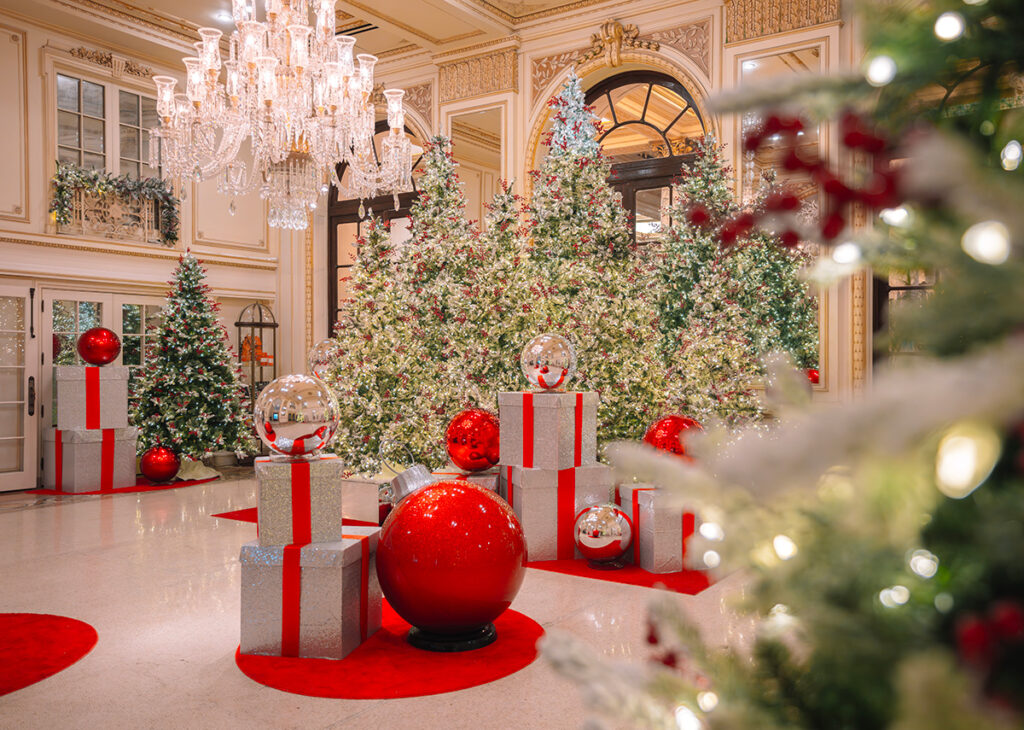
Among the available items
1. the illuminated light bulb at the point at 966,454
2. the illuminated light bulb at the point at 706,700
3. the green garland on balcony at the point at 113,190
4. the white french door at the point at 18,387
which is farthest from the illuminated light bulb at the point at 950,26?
the green garland on balcony at the point at 113,190

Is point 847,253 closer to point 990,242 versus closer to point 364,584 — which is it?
point 990,242

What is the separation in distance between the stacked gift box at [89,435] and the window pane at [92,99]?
290cm

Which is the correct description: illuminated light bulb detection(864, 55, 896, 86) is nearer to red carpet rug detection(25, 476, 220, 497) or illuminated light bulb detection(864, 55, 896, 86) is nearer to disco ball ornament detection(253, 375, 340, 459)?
disco ball ornament detection(253, 375, 340, 459)

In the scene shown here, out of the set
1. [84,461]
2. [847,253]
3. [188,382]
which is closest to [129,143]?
[188,382]

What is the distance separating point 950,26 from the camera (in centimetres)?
61

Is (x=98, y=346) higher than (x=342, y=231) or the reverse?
the reverse

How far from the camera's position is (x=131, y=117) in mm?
8836

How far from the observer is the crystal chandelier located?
5387 millimetres

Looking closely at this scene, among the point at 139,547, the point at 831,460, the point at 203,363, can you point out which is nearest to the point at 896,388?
the point at 831,460

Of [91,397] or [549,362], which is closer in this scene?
[549,362]

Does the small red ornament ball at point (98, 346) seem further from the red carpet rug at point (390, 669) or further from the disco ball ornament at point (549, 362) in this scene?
the red carpet rug at point (390, 669)

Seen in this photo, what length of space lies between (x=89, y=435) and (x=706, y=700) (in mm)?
8167

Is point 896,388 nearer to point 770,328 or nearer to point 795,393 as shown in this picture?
point 795,393

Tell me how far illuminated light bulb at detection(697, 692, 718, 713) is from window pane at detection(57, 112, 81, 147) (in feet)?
30.7
